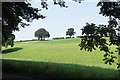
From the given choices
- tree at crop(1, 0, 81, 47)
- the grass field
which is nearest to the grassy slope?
the grass field

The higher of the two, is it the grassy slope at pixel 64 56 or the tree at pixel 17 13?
the tree at pixel 17 13

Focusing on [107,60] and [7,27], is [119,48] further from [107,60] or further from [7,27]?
[7,27]

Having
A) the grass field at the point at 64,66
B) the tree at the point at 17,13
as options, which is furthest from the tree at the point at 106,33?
the tree at the point at 17,13

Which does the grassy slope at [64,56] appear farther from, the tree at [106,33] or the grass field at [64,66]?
the tree at [106,33]

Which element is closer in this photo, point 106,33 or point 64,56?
point 106,33

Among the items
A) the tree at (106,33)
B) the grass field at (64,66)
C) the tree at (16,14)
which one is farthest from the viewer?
the tree at (16,14)

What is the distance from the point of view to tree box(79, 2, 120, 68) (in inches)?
453

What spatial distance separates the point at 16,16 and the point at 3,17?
47.5 inches

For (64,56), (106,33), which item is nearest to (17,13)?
(106,33)

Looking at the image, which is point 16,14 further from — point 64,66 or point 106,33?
point 106,33

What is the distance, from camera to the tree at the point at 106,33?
1152 centimetres

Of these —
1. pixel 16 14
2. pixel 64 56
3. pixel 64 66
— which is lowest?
pixel 64 56

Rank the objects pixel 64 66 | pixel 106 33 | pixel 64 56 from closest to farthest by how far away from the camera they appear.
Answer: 1. pixel 106 33
2. pixel 64 66
3. pixel 64 56

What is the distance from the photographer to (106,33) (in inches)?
455
